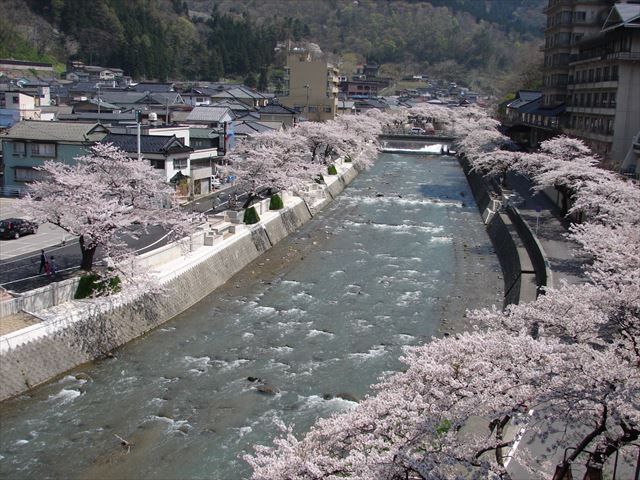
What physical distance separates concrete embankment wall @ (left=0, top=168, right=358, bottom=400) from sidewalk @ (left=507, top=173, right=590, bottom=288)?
449 inches

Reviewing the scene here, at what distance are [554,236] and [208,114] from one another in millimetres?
27924

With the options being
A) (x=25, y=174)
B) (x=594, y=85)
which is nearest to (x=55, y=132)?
(x=25, y=174)

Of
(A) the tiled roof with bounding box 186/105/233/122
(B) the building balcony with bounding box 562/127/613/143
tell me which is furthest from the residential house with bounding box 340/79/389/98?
(B) the building balcony with bounding box 562/127/613/143

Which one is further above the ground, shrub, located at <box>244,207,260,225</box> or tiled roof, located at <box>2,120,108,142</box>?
tiled roof, located at <box>2,120,108,142</box>

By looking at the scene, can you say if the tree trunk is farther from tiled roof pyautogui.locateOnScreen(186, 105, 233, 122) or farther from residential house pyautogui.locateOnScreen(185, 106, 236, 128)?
tiled roof pyautogui.locateOnScreen(186, 105, 233, 122)

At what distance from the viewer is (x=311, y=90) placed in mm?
73000

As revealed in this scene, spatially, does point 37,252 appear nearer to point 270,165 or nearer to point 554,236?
point 270,165

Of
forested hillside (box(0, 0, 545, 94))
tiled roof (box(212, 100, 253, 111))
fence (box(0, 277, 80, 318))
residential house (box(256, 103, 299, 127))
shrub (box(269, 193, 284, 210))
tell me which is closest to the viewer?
fence (box(0, 277, 80, 318))

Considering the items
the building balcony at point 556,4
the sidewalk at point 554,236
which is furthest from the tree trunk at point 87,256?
the building balcony at point 556,4

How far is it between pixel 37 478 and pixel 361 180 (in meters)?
44.7

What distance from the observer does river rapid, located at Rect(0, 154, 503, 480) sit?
42.7ft

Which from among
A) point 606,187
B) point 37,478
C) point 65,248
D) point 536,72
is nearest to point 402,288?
point 606,187

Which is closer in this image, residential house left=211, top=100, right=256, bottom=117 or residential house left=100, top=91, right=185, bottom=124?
residential house left=100, top=91, right=185, bottom=124

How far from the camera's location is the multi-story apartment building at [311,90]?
7250 cm
